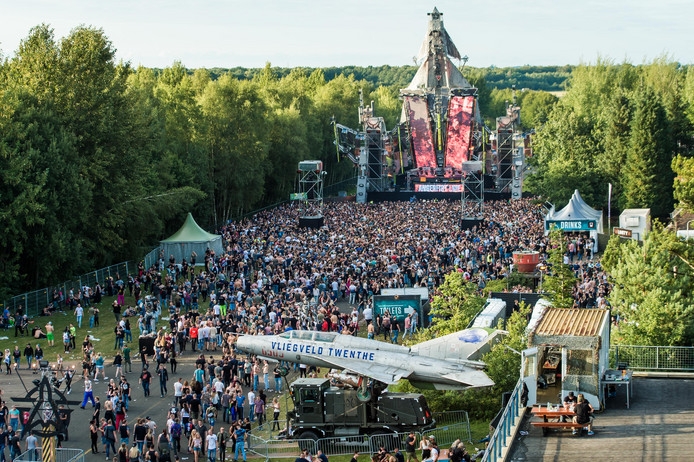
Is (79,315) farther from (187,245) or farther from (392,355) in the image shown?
(392,355)

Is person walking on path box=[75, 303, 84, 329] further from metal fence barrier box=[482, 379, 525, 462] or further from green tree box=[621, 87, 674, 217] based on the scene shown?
green tree box=[621, 87, 674, 217]

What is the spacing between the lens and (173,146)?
69188 millimetres

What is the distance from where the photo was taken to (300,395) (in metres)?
25.9

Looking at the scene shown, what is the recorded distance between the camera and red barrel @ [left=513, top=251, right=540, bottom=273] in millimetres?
45750

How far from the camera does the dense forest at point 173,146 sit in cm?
4625

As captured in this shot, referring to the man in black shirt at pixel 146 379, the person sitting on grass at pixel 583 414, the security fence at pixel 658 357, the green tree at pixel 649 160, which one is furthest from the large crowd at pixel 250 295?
the security fence at pixel 658 357

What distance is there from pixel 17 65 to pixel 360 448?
34.8 m

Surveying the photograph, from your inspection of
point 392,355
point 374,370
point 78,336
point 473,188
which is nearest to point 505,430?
point 374,370

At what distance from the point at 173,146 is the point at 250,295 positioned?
2924cm

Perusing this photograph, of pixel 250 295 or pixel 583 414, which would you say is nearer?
pixel 583 414

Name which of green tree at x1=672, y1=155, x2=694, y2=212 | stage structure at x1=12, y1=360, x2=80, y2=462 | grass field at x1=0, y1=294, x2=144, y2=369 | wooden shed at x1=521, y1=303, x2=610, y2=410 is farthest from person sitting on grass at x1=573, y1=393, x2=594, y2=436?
grass field at x1=0, y1=294, x2=144, y2=369

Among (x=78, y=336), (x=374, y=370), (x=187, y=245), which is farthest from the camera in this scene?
(x=187, y=245)

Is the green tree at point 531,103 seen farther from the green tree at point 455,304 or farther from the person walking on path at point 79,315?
the person walking on path at point 79,315

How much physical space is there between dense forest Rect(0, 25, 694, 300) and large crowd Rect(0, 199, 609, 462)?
13.1 ft
